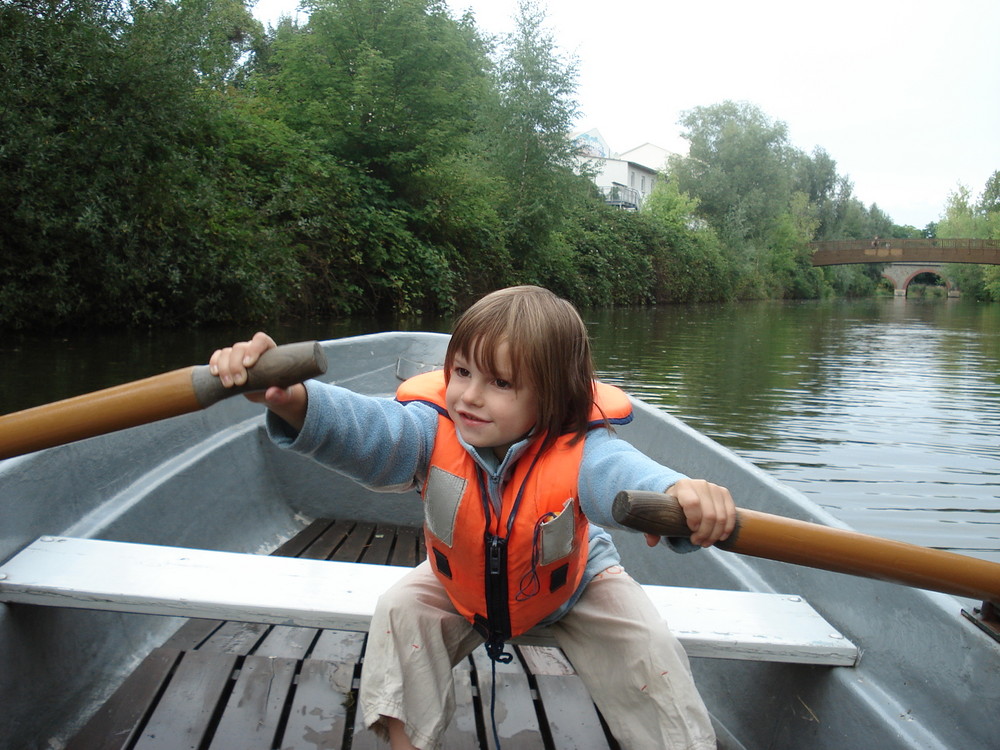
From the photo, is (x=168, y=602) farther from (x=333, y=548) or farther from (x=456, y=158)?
(x=456, y=158)

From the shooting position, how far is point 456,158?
48.6 ft

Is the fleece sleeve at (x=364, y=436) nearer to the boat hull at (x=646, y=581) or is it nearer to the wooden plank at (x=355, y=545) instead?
the boat hull at (x=646, y=581)

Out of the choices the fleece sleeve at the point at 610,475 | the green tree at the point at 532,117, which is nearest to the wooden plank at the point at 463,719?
the fleece sleeve at the point at 610,475

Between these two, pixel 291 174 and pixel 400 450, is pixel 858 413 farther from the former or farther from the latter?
pixel 291 174

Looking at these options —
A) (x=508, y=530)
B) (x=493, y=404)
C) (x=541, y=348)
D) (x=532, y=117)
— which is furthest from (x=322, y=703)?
(x=532, y=117)

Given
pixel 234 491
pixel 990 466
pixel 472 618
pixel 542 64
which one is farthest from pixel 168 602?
pixel 542 64

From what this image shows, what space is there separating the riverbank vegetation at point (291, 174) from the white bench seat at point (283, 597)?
640 cm

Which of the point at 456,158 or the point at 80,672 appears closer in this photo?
the point at 80,672

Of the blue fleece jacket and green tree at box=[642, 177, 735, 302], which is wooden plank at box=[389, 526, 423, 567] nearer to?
the blue fleece jacket

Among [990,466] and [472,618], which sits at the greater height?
[472,618]

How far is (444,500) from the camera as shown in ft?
4.37

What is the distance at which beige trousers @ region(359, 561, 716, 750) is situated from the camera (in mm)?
1249

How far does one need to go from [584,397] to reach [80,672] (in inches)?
43.5

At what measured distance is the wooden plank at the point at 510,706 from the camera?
1.53m
